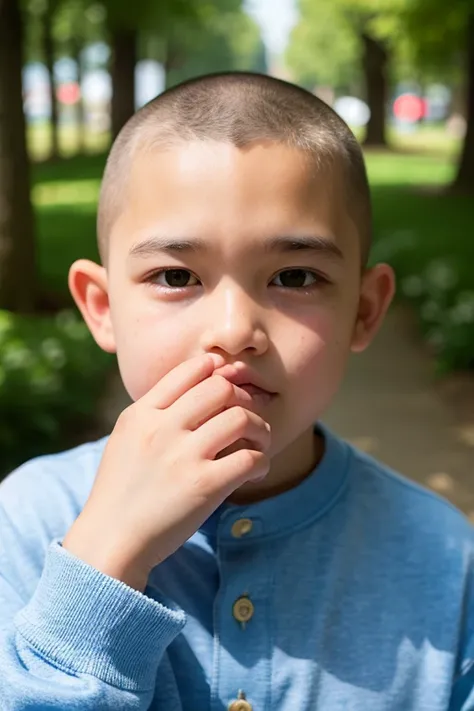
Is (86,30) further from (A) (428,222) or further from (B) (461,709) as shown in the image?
(B) (461,709)

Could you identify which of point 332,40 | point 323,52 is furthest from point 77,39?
point 323,52

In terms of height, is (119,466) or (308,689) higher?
(119,466)

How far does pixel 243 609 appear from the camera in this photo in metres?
1.53

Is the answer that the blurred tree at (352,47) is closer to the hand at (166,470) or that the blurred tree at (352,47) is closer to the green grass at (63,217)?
the green grass at (63,217)

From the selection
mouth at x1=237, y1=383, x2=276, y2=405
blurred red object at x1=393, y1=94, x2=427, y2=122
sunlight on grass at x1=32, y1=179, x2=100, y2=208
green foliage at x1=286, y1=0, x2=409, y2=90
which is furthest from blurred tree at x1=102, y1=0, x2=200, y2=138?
blurred red object at x1=393, y1=94, x2=427, y2=122

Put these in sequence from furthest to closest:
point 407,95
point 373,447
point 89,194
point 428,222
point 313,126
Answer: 1. point 407,95
2. point 89,194
3. point 428,222
4. point 373,447
5. point 313,126

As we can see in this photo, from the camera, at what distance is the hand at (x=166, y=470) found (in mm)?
1330

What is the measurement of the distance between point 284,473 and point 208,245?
0.52 metres

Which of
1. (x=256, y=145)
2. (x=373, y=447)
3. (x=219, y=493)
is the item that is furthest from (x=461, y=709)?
(x=373, y=447)

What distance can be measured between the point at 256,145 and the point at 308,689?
0.96 metres

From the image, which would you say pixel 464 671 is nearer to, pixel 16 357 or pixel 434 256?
pixel 16 357

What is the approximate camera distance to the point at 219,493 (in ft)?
4.41

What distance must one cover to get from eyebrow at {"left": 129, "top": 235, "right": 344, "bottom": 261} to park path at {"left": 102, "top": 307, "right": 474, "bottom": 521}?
11.3 feet

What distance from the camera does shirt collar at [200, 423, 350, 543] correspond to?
1.59 metres
